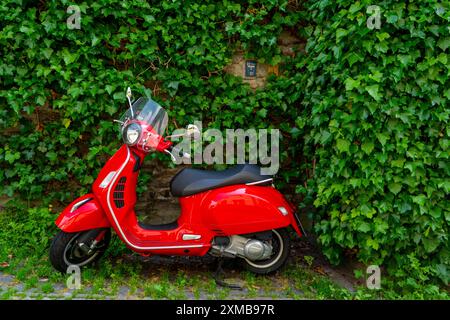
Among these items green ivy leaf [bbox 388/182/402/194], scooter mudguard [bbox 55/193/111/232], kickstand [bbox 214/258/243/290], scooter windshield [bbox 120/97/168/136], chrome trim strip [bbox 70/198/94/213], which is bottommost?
kickstand [bbox 214/258/243/290]

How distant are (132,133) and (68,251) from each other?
116 cm

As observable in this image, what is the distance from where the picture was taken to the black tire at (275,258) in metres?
4.30

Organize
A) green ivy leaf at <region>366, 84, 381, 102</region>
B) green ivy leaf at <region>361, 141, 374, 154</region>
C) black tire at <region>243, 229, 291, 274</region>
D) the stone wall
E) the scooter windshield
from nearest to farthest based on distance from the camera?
green ivy leaf at <region>366, 84, 381, 102</region>
green ivy leaf at <region>361, 141, 374, 154</region>
the scooter windshield
black tire at <region>243, 229, 291, 274</region>
the stone wall

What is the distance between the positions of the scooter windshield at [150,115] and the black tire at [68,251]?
103 cm

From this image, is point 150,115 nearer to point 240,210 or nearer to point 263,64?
point 240,210

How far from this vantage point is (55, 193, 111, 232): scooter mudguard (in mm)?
3961

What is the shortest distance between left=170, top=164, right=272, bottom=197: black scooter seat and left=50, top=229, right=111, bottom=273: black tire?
0.79 metres

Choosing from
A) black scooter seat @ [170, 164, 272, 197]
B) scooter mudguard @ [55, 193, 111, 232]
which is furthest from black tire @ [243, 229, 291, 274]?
scooter mudguard @ [55, 193, 111, 232]

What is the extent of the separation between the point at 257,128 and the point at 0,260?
2809mm

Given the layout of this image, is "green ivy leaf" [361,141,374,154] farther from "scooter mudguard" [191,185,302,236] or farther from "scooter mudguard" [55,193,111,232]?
"scooter mudguard" [55,193,111,232]

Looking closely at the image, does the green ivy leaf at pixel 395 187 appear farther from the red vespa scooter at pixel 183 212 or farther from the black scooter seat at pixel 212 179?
the black scooter seat at pixel 212 179

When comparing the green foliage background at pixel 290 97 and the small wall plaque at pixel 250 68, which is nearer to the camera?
the green foliage background at pixel 290 97

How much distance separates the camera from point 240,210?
4.06 meters

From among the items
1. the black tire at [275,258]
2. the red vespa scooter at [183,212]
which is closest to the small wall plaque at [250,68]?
the red vespa scooter at [183,212]
